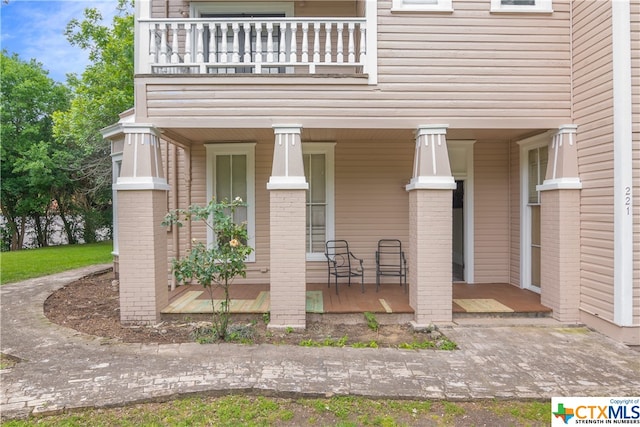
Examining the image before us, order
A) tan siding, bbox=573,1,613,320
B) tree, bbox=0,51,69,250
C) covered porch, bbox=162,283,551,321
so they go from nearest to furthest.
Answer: tan siding, bbox=573,1,613,320, covered porch, bbox=162,283,551,321, tree, bbox=0,51,69,250

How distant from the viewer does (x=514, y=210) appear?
6766mm

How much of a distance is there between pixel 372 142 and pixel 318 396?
16.1ft

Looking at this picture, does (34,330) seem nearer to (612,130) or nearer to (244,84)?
(244,84)

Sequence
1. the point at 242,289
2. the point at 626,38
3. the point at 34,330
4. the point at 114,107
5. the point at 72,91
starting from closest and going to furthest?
the point at 626,38 < the point at 34,330 < the point at 242,289 < the point at 114,107 < the point at 72,91

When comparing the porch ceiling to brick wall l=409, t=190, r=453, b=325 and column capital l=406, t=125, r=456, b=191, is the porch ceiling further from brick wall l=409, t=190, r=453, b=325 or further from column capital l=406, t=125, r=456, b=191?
brick wall l=409, t=190, r=453, b=325

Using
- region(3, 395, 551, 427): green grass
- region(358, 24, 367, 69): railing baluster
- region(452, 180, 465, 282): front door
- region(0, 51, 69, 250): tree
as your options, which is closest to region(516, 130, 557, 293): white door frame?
region(452, 180, 465, 282): front door

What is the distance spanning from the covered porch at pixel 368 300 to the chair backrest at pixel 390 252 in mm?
445

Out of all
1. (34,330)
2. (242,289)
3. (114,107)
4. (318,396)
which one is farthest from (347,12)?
(114,107)

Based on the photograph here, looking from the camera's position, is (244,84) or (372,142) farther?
(372,142)

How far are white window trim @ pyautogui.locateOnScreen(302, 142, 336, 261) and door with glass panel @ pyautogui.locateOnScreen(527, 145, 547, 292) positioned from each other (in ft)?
11.6

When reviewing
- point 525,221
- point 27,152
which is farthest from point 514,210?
point 27,152

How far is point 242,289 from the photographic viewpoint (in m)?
6.64

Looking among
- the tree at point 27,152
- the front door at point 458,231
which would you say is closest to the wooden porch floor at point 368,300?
the front door at point 458,231

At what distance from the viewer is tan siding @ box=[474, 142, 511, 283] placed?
6.95m
